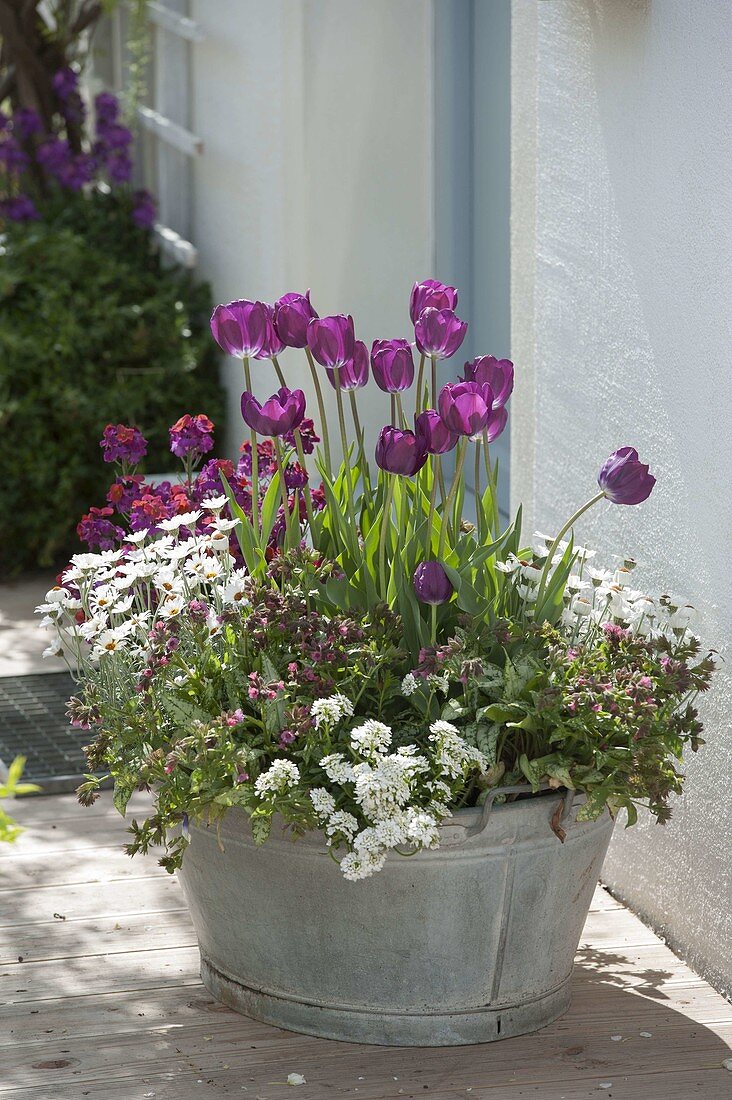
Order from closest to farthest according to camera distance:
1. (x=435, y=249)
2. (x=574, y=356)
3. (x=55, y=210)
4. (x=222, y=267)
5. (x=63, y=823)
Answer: (x=574, y=356) < (x=63, y=823) < (x=435, y=249) < (x=222, y=267) < (x=55, y=210)

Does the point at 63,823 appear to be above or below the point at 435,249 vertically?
below

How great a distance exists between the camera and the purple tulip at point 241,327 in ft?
8.20

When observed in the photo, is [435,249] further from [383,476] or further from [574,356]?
[383,476]

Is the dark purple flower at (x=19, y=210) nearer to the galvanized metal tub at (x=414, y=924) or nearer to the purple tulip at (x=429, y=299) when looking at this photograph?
the purple tulip at (x=429, y=299)

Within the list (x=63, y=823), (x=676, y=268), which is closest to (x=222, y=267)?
(x=63, y=823)

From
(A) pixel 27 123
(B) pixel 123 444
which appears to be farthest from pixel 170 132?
(B) pixel 123 444

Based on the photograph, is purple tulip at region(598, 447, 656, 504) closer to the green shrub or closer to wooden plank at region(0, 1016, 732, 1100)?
wooden plank at region(0, 1016, 732, 1100)

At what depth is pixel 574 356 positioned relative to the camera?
330 centimetres

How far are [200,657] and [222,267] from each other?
12.0 ft

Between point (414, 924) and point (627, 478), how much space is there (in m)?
0.81

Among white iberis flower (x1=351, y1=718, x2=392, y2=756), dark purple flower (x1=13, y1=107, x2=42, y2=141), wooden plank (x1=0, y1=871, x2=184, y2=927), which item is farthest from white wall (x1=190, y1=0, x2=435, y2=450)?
white iberis flower (x1=351, y1=718, x2=392, y2=756)

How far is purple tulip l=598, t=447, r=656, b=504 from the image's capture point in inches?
95.7

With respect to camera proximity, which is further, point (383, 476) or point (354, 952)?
point (383, 476)

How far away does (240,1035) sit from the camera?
263cm
